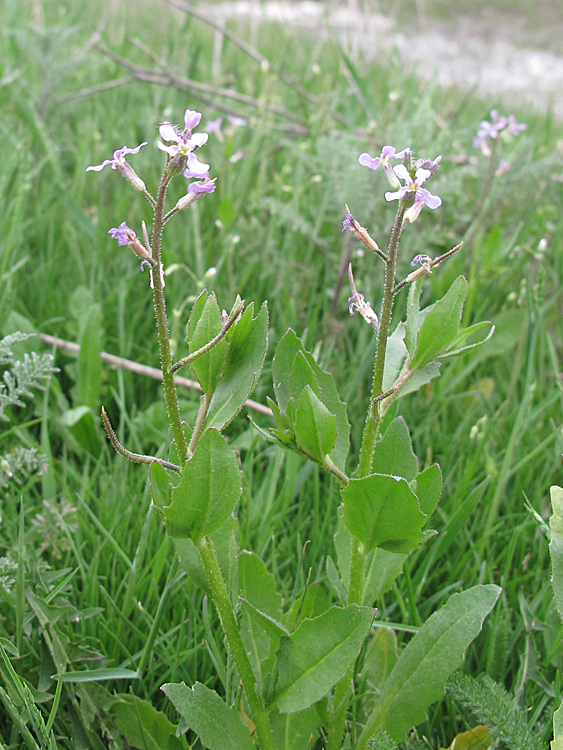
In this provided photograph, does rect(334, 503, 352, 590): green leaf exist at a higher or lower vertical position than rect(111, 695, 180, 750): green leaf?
higher

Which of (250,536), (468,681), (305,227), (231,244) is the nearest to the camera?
(468,681)

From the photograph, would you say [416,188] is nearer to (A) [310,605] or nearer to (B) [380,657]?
(A) [310,605]

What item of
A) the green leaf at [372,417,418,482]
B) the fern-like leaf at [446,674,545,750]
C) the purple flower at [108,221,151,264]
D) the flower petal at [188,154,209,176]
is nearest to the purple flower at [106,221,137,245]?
the purple flower at [108,221,151,264]

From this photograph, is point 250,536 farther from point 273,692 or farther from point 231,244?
point 231,244

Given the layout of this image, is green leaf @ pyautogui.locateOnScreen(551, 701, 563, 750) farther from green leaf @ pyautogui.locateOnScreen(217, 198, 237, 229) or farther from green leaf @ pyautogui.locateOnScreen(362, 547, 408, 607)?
green leaf @ pyautogui.locateOnScreen(217, 198, 237, 229)

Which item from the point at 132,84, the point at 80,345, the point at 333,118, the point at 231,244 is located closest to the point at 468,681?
the point at 80,345

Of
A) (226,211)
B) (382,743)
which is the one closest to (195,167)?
(382,743)

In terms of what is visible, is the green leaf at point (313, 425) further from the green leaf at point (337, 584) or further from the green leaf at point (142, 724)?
the green leaf at point (142, 724)
